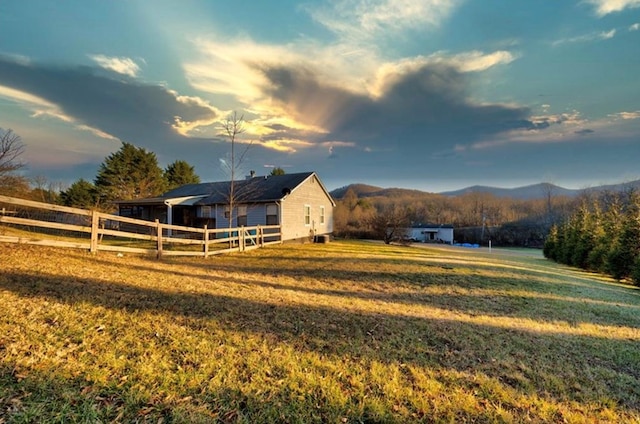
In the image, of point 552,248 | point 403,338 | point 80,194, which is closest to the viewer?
point 403,338

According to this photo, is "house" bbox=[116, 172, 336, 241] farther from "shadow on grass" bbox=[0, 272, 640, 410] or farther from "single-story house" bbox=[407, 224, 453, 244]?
"single-story house" bbox=[407, 224, 453, 244]

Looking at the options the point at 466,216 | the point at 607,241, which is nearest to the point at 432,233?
the point at 466,216

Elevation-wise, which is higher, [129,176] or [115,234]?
[129,176]

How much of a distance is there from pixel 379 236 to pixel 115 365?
34.7 m

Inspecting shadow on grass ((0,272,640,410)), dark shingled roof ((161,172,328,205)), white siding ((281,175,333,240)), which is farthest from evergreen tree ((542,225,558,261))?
shadow on grass ((0,272,640,410))

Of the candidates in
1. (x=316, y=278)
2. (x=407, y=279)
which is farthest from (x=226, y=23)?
(x=407, y=279)

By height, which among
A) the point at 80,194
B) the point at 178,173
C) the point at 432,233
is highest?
the point at 178,173

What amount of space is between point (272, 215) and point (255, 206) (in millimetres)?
1549

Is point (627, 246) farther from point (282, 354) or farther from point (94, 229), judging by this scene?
point (94, 229)

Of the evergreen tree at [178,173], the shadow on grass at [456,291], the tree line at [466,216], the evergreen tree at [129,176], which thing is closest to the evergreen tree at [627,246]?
the shadow on grass at [456,291]

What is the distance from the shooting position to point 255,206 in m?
21.6

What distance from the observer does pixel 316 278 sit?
938cm

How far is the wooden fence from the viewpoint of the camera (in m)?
7.31

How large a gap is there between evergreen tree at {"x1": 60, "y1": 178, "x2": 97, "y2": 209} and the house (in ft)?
30.7
